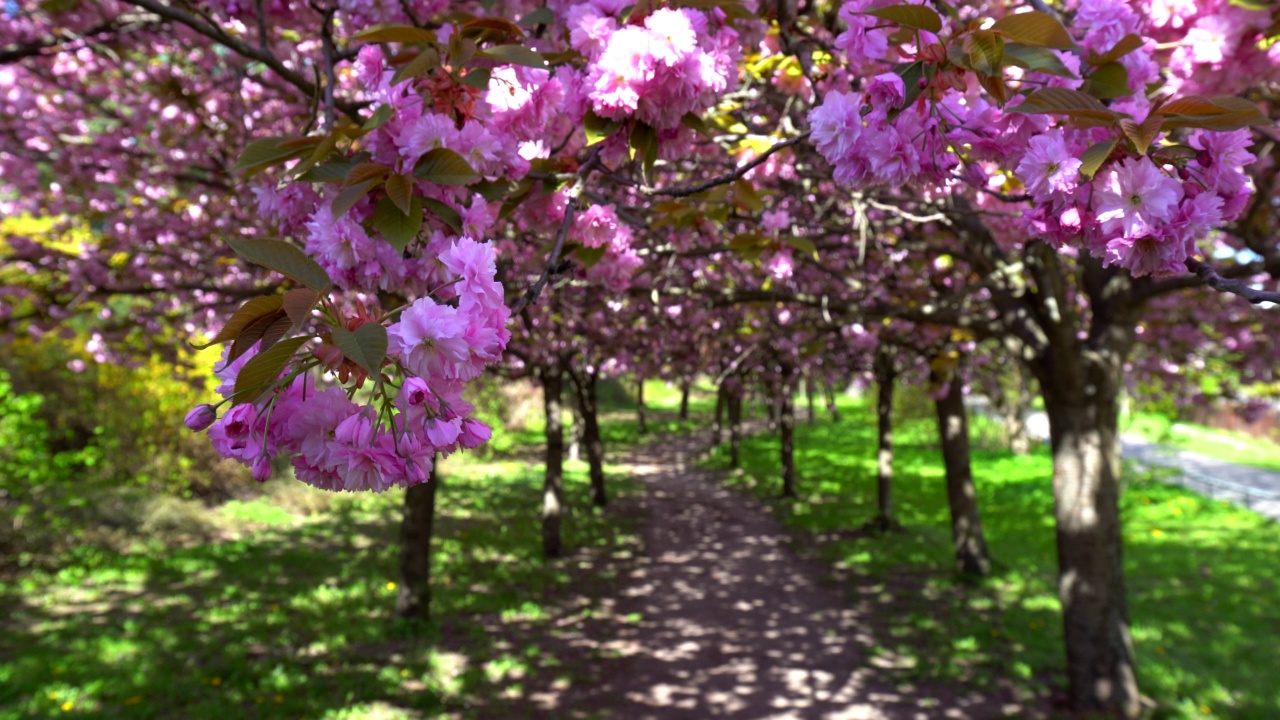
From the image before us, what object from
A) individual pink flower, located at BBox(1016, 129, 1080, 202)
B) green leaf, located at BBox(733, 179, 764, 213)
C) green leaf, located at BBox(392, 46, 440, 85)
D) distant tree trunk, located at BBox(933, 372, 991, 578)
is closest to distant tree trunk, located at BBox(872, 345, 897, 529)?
distant tree trunk, located at BBox(933, 372, 991, 578)

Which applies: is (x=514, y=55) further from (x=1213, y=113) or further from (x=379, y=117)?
(x=1213, y=113)

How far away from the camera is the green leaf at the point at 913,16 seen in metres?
1.09

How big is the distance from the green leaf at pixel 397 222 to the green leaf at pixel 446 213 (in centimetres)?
3

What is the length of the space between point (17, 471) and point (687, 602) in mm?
8028

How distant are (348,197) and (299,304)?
0.37 meters

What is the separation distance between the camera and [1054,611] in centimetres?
705

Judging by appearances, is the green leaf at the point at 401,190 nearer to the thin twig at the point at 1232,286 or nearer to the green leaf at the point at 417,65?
the green leaf at the point at 417,65

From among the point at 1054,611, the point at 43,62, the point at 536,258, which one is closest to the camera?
the point at 536,258

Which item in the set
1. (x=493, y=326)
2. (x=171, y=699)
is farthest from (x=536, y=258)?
(x=171, y=699)

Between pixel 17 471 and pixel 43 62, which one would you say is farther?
pixel 17 471

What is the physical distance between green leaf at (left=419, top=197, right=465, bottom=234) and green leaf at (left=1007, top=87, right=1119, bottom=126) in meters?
0.99

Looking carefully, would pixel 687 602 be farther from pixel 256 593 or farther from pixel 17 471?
pixel 17 471

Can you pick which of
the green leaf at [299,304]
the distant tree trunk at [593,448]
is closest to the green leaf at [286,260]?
the green leaf at [299,304]

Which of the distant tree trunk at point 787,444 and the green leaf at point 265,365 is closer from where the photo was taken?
the green leaf at point 265,365
